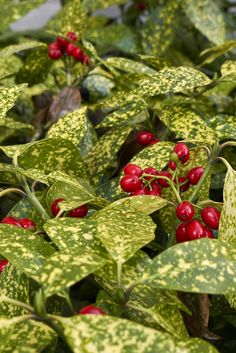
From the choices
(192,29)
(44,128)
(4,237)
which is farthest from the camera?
(192,29)

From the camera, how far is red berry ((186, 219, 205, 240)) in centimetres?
71

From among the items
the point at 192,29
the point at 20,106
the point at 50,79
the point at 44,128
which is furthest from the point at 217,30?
the point at 44,128

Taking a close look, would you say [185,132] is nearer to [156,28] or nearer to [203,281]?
[203,281]

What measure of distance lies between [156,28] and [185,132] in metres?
0.96

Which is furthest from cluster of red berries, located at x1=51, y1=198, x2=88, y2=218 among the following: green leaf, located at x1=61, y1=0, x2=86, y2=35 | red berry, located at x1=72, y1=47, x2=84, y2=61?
green leaf, located at x1=61, y1=0, x2=86, y2=35

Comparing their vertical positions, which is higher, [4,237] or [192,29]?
[4,237]

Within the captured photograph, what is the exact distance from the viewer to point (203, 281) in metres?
0.59

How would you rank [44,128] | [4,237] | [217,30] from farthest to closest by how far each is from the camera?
[217,30] → [44,128] → [4,237]

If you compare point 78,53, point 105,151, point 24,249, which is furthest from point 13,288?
point 78,53

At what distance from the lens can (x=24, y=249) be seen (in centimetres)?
67

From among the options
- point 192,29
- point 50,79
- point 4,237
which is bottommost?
point 192,29

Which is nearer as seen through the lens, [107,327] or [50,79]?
[107,327]

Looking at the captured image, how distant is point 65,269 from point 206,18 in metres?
1.31

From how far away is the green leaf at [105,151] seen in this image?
971 millimetres
